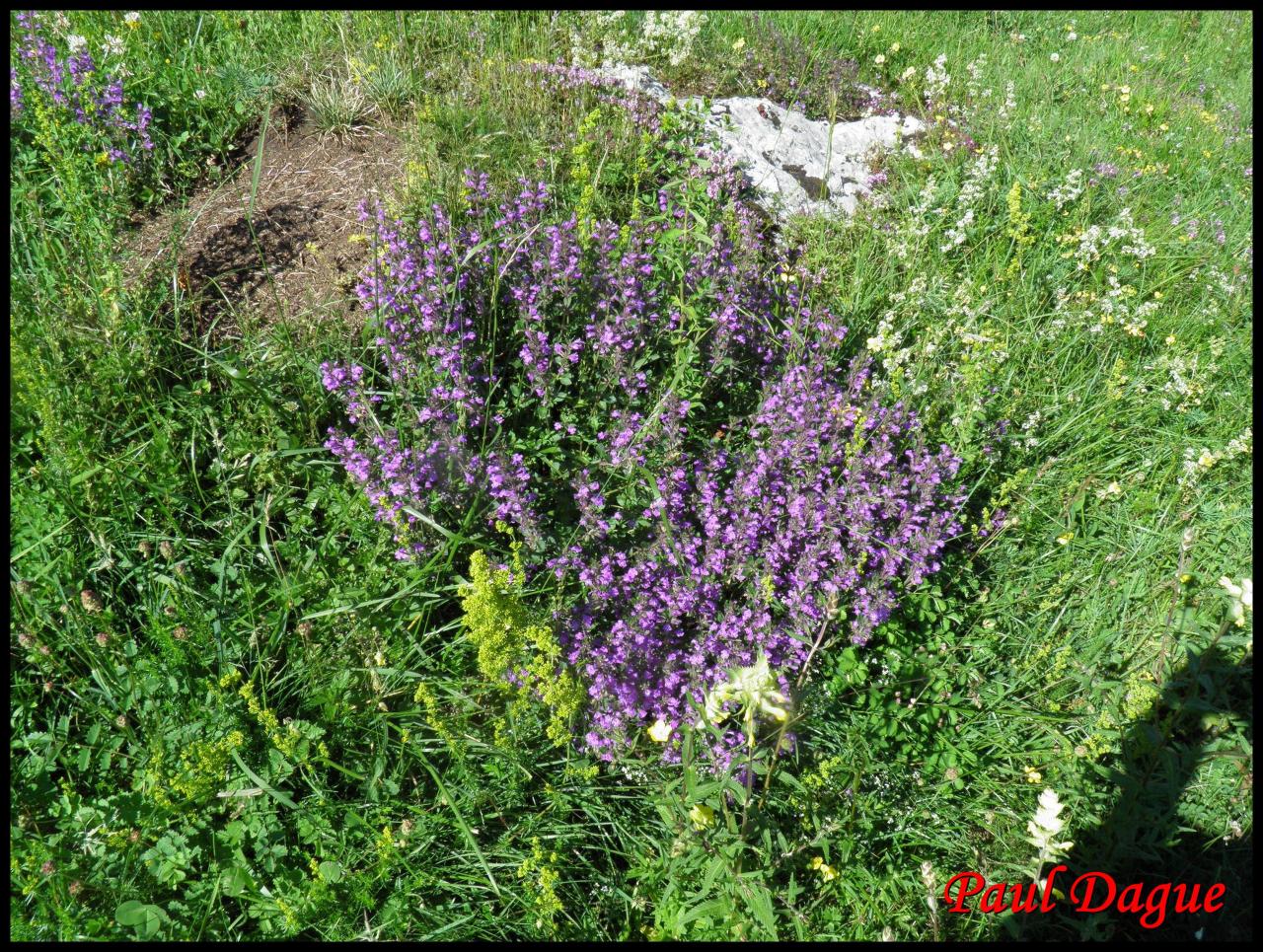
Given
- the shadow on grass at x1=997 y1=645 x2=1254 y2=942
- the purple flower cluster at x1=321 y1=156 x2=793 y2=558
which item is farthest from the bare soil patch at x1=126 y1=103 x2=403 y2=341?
the shadow on grass at x1=997 y1=645 x2=1254 y2=942

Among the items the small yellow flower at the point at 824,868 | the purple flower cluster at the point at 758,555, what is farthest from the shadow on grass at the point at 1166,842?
the purple flower cluster at the point at 758,555

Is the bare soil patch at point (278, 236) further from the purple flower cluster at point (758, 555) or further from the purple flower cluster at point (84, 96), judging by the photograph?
the purple flower cluster at point (758, 555)

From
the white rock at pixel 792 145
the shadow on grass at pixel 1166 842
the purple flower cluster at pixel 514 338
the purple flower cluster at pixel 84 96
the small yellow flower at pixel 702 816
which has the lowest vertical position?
the shadow on grass at pixel 1166 842

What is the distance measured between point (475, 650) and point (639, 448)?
103 cm

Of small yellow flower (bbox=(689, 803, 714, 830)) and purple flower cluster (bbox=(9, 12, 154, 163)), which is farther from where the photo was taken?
purple flower cluster (bbox=(9, 12, 154, 163))

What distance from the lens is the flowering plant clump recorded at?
2.99 metres

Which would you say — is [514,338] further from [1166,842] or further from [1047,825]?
[1166,842]

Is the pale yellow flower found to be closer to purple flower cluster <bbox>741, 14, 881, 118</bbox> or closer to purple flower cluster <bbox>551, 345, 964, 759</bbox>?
purple flower cluster <bbox>551, 345, 964, 759</bbox>

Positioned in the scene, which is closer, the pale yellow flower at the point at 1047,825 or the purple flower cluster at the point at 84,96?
the pale yellow flower at the point at 1047,825

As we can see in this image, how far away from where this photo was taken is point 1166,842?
261cm

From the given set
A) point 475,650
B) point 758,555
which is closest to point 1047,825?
point 758,555

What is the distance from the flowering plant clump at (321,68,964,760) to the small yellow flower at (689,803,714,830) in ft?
0.83

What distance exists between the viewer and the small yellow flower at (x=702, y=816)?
232 cm

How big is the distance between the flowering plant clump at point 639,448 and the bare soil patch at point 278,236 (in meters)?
0.44
